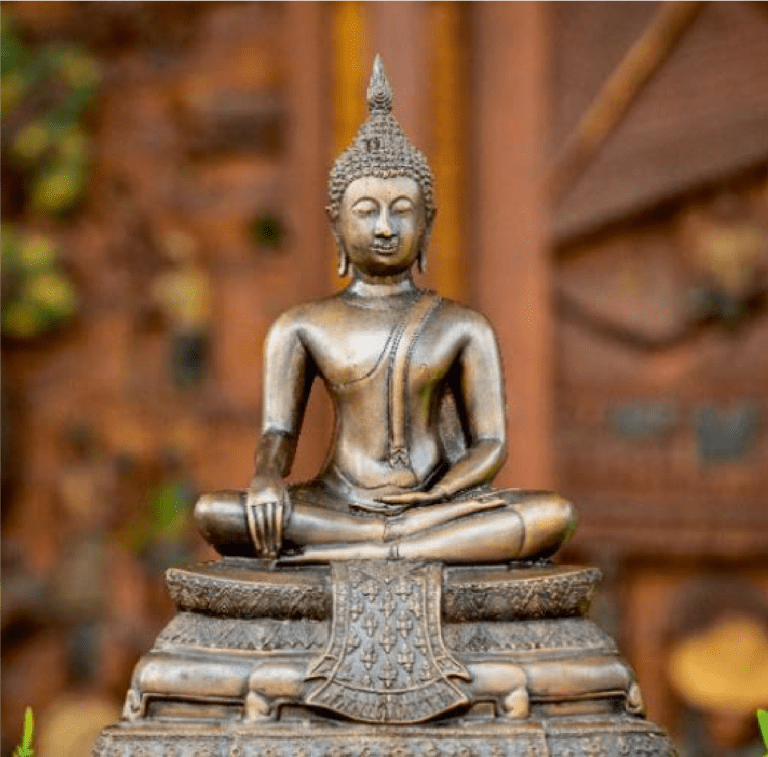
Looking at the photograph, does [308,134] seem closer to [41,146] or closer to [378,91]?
[41,146]

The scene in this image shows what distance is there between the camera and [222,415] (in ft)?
19.2

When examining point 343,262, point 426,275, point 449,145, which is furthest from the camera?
point 449,145

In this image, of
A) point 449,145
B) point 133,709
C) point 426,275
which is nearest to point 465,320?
point 133,709

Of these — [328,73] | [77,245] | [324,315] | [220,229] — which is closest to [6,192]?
[77,245]

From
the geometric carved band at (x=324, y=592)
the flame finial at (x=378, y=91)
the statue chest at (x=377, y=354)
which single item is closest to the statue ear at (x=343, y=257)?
the statue chest at (x=377, y=354)

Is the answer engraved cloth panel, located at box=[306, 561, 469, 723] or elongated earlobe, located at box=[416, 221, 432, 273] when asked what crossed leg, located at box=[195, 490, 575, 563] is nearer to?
engraved cloth panel, located at box=[306, 561, 469, 723]

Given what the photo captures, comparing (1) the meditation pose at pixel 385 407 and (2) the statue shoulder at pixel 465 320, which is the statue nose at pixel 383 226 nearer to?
(1) the meditation pose at pixel 385 407

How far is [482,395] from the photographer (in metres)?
3.18

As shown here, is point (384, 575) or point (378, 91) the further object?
point (378, 91)

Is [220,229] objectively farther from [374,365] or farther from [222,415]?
[374,365]

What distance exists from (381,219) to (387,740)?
0.90 m

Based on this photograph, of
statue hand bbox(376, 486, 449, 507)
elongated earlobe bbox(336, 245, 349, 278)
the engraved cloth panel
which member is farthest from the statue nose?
the engraved cloth panel

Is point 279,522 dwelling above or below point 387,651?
above

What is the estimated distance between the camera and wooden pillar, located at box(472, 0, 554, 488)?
548cm
